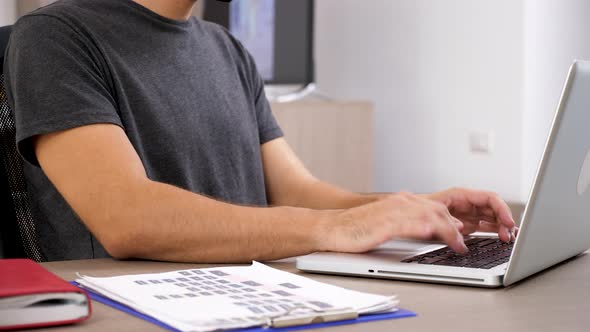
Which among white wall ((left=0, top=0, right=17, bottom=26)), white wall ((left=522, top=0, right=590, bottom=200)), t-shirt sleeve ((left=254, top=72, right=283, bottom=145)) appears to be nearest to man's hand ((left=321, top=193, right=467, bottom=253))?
t-shirt sleeve ((left=254, top=72, right=283, bottom=145))

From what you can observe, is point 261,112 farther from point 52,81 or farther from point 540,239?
point 540,239

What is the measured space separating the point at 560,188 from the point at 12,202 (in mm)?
880

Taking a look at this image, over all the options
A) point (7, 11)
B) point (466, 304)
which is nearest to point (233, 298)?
point (466, 304)

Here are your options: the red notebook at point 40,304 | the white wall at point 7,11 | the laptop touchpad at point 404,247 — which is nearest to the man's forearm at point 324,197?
the laptop touchpad at point 404,247

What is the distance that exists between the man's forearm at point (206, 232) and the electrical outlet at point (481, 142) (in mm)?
2509

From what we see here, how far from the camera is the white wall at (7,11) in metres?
2.73

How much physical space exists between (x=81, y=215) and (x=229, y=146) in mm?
470

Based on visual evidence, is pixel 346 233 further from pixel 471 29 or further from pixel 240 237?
pixel 471 29

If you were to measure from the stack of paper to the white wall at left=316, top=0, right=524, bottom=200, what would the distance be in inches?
104

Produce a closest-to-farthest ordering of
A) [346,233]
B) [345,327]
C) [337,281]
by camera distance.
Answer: [345,327], [337,281], [346,233]

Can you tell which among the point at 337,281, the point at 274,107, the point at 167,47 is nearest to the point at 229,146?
the point at 167,47

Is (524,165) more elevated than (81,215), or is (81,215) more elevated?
(81,215)

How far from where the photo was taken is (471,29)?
360 centimetres

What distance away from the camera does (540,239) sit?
950 mm
